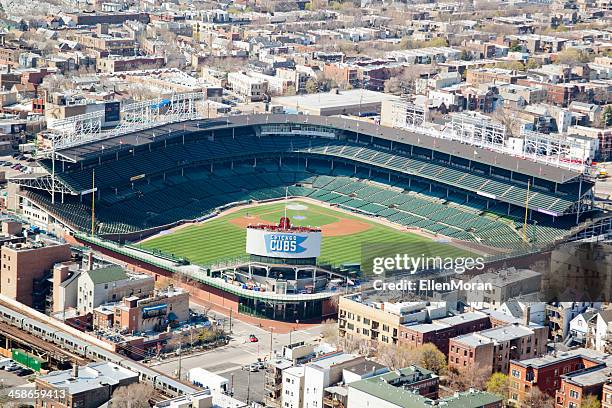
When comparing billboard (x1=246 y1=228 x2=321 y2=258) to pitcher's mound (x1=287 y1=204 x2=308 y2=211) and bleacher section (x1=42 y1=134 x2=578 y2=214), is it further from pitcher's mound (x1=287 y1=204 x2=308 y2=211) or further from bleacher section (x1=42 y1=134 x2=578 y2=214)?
pitcher's mound (x1=287 y1=204 x2=308 y2=211)

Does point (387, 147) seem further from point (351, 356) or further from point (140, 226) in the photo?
point (351, 356)

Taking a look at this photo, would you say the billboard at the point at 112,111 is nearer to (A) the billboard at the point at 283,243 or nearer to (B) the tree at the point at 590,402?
(A) the billboard at the point at 283,243

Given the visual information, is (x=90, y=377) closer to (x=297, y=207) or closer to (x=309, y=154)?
(x=297, y=207)

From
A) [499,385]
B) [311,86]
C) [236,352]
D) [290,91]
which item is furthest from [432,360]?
[311,86]

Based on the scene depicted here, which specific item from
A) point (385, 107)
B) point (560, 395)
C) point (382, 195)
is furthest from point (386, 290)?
point (385, 107)

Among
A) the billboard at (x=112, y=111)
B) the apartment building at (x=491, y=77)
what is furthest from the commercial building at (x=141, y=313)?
the apartment building at (x=491, y=77)

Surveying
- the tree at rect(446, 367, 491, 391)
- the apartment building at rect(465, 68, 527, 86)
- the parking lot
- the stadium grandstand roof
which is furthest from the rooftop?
the apartment building at rect(465, 68, 527, 86)
